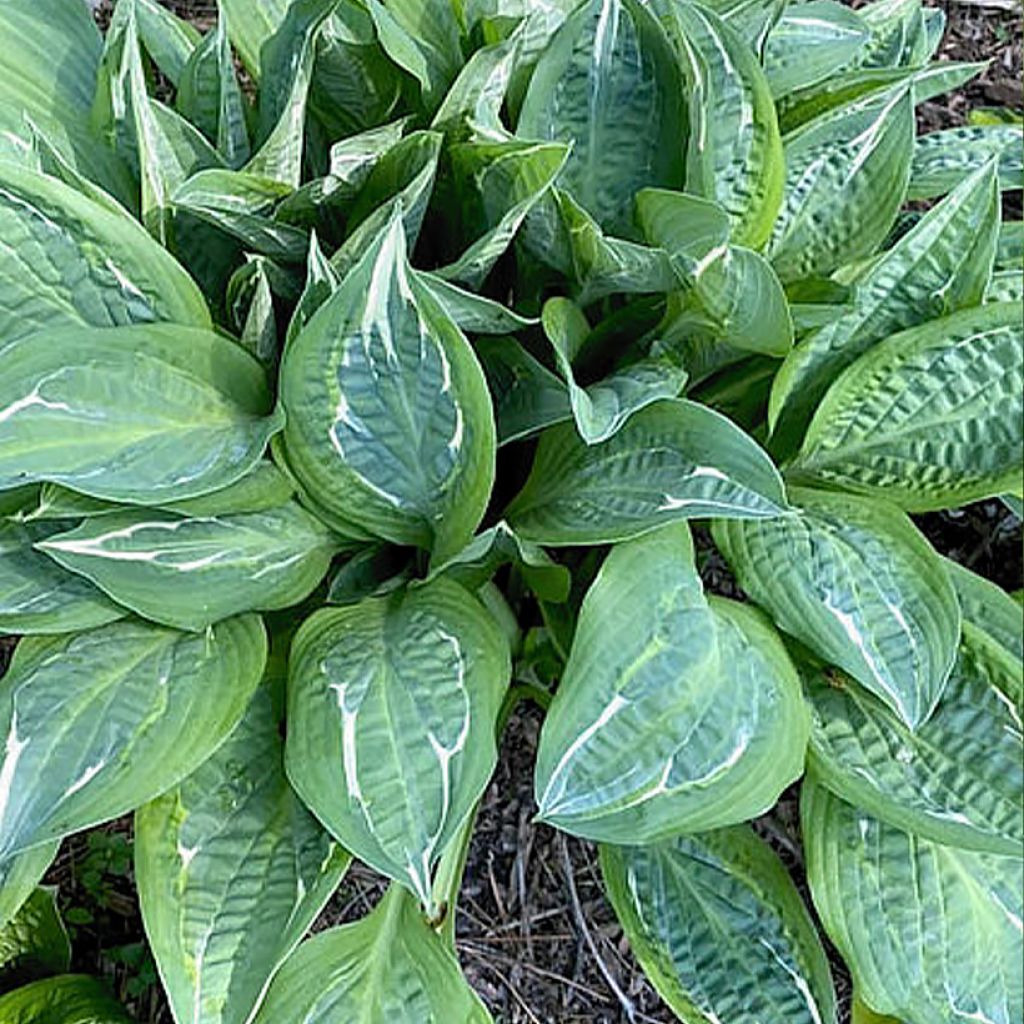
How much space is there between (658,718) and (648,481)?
0.16 meters

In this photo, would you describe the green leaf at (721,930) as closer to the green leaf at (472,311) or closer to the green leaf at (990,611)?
the green leaf at (990,611)

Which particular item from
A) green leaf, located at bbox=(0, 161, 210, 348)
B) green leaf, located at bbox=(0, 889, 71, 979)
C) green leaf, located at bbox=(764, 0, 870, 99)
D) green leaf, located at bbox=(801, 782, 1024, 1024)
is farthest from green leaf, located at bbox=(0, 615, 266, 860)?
green leaf, located at bbox=(764, 0, 870, 99)

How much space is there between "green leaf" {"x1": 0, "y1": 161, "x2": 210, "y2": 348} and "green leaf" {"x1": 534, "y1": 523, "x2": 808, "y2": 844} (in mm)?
361

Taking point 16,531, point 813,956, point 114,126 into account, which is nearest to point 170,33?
point 114,126

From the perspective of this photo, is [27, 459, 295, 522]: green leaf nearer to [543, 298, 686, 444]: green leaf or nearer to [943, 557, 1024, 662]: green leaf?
[543, 298, 686, 444]: green leaf

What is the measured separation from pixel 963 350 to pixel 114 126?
670 millimetres

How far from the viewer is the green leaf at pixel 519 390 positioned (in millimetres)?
1101

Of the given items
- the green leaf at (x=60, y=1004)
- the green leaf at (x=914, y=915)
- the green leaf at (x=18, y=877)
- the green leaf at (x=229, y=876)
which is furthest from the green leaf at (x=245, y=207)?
the green leaf at (x=60, y=1004)

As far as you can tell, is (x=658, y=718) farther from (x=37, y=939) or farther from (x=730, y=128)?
(x=37, y=939)

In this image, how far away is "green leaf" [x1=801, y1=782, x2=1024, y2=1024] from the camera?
44.1 inches

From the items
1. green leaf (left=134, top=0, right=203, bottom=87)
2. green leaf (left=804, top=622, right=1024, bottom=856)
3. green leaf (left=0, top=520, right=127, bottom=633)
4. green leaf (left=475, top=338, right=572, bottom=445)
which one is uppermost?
green leaf (left=134, top=0, right=203, bottom=87)

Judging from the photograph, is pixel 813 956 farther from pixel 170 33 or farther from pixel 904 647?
pixel 170 33

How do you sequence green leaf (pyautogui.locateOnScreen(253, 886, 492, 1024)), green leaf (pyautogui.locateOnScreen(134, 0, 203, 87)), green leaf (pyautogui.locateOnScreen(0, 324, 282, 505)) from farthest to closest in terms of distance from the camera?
green leaf (pyautogui.locateOnScreen(134, 0, 203, 87)), green leaf (pyautogui.locateOnScreen(253, 886, 492, 1024)), green leaf (pyautogui.locateOnScreen(0, 324, 282, 505))

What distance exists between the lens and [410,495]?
1.07 m
